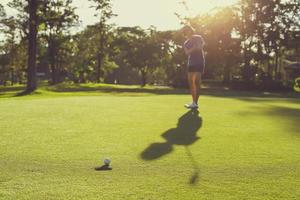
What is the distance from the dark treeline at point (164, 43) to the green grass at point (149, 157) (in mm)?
26148

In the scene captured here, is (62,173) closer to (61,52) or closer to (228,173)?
(228,173)

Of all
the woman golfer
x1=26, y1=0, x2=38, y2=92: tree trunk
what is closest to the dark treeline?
x1=26, y1=0, x2=38, y2=92: tree trunk

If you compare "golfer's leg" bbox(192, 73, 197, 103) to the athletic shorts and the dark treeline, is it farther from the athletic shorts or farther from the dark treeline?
the dark treeline

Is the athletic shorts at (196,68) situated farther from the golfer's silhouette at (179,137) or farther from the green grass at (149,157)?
the green grass at (149,157)

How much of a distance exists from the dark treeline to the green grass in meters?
26.1

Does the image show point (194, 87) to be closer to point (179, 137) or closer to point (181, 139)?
point (179, 137)

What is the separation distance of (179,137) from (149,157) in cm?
167

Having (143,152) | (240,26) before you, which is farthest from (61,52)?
(143,152)

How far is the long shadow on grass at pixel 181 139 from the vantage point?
17.9ft

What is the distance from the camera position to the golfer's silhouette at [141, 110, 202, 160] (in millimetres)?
5777

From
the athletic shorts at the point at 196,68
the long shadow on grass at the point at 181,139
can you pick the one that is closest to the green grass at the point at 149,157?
the long shadow on grass at the point at 181,139

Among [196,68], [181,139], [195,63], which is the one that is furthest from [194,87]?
[181,139]

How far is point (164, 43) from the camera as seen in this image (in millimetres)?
77375

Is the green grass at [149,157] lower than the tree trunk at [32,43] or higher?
lower
